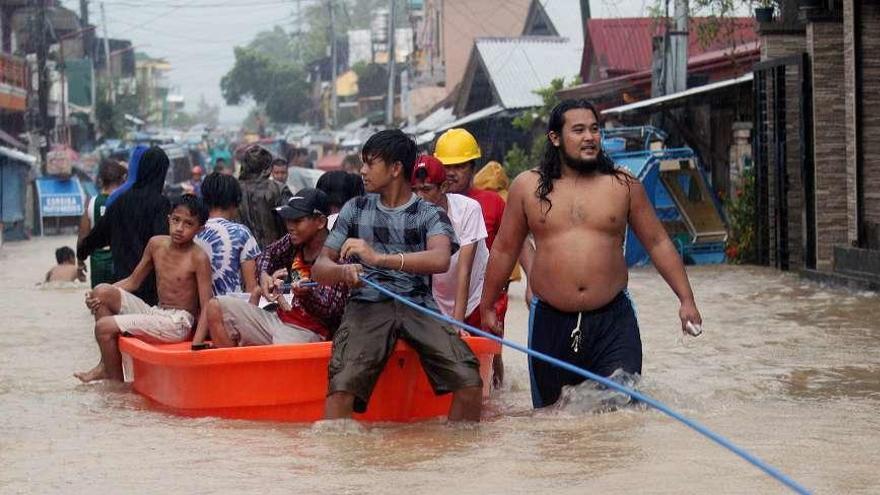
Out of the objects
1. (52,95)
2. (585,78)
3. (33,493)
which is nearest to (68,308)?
(33,493)

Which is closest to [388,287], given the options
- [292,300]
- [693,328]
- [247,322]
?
[292,300]

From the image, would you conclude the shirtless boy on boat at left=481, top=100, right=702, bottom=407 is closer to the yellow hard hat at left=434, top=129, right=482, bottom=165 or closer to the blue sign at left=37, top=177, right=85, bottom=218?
the yellow hard hat at left=434, top=129, right=482, bottom=165

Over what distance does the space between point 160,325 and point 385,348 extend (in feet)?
7.46

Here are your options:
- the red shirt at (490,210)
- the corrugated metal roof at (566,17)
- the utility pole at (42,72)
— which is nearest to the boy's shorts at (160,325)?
the red shirt at (490,210)

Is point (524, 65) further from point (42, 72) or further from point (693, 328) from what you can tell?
point (693, 328)

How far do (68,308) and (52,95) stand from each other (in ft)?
159

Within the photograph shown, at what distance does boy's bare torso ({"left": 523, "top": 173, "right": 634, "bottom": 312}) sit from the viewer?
7.30 meters

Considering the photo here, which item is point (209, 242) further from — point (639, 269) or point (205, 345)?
point (639, 269)

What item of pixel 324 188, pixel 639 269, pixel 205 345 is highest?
pixel 324 188

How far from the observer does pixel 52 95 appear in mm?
64062

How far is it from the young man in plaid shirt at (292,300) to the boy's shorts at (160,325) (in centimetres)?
86

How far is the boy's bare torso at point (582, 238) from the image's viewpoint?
7297mm

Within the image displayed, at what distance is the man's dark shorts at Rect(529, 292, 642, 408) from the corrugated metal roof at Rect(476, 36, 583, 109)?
1086 inches

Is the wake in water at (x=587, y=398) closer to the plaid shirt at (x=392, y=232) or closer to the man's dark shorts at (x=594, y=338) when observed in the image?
the man's dark shorts at (x=594, y=338)
